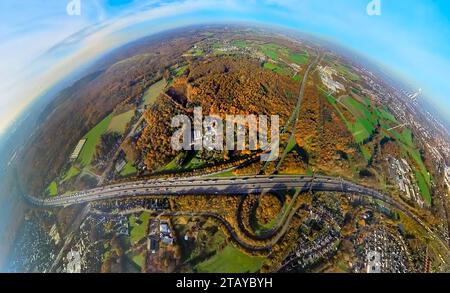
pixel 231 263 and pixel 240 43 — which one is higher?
pixel 240 43

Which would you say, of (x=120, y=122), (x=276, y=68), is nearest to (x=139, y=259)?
(x=120, y=122)

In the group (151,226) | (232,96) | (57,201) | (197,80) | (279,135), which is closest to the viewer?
(151,226)

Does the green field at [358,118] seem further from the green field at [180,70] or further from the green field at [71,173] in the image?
the green field at [71,173]

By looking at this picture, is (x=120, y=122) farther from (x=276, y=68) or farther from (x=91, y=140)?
(x=276, y=68)

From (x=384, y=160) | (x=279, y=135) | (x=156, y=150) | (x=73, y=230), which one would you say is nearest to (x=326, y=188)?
(x=279, y=135)

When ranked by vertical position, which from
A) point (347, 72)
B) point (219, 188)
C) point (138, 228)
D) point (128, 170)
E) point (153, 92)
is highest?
point (347, 72)

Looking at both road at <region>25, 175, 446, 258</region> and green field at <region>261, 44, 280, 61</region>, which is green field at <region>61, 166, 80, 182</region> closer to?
road at <region>25, 175, 446, 258</region>

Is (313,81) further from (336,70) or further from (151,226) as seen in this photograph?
(151,226)
